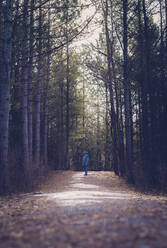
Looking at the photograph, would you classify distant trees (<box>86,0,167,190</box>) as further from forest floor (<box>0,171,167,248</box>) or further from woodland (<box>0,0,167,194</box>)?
forest floor (<box>0,171,167,248</box>)

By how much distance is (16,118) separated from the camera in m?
18.0

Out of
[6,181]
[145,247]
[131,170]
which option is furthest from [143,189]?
[145,247]

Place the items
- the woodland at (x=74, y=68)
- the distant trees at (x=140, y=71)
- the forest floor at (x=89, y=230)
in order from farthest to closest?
the distant trees at (x=140, y=71)
the woodland at (x=74, y=68)
the forest floor at (x=89, y=230)

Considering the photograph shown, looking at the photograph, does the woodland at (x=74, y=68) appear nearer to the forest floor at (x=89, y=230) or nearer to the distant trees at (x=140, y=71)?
the distant trees at (x=140, y=71)

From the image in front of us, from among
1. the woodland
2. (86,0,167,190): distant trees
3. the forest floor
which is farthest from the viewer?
(86,0,167,190): distant trees

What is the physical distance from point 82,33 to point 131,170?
300 inches

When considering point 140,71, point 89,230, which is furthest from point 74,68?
point 89,230

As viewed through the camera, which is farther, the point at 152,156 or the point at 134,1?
the point at 134,1

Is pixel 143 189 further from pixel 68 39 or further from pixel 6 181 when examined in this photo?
pixel 68 39

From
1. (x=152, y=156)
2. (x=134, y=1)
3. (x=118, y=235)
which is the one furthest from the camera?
(x=134, y=1)

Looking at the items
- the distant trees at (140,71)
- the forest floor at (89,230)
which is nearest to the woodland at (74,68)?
the distant trees at (140,71)

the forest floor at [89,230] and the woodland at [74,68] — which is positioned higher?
the woodland at [74,68]

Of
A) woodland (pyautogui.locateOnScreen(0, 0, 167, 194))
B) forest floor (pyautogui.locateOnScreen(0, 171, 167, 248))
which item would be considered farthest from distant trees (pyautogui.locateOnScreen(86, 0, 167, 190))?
forest floor (pyautogui.locateOnScreen(0, 171, 167, 248))

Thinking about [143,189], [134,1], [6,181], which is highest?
[134,1]
